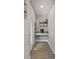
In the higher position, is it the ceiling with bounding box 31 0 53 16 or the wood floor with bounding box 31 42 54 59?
the ceiling with bounding box 31 0 53 16

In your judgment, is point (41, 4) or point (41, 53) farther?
point (41, 4)

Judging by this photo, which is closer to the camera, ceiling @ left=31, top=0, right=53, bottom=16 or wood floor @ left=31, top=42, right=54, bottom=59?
wood floor @ left=31, top=42, right=54, bottom=59

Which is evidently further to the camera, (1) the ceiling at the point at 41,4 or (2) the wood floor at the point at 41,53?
(1) the ceiling at the point at 41,4

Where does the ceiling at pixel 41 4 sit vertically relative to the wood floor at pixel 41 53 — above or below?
above

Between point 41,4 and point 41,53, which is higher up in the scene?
point 41,4
